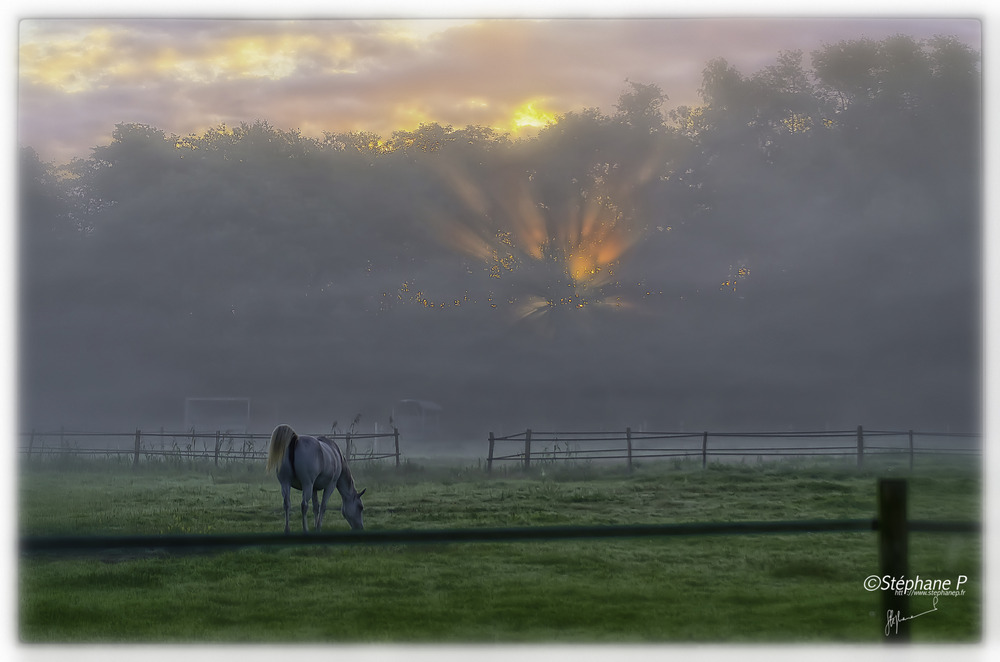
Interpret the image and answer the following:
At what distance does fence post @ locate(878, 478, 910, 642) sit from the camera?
3.63 meters

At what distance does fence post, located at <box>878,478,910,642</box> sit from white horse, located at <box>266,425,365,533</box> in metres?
9.09

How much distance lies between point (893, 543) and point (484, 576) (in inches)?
254

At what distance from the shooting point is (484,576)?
9539 mm

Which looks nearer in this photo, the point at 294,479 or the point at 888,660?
the point at 888,660

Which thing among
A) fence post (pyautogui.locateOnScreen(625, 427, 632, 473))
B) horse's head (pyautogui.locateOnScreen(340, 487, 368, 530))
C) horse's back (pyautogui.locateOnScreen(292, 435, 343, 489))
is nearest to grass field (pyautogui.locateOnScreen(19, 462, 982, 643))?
horse's head (pyautogui.locateOnScreen(340, 487, 368, 530))

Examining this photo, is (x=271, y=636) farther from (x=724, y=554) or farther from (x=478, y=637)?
(x=724, y=554)

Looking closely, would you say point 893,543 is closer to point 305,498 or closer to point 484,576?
point 484,576

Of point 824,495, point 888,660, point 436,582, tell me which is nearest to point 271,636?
point 436,582

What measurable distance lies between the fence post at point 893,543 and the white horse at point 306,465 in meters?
9.09

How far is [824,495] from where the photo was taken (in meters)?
17.4

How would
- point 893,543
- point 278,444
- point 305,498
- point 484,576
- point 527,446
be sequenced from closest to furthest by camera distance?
point 893,543, point 484,576, point 305,498, point 278,444, point 527,446

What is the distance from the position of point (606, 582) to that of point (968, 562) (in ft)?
17.0
